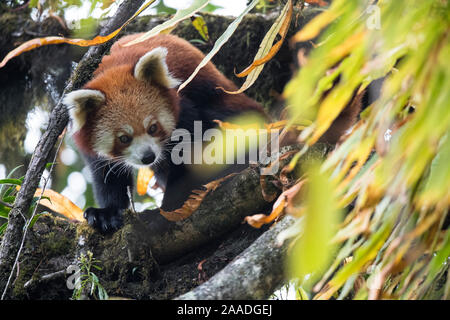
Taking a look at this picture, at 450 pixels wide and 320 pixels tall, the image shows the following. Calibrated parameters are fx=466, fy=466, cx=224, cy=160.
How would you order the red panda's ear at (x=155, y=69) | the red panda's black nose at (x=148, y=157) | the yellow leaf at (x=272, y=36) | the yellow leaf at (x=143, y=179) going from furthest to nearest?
the yellow leaf at (x=143, y=179) < the red panda's black nose at (x=148, y=157) < the red panda's ear at (x=155, y=69) < the yellow leaf at (x=272, y=36)

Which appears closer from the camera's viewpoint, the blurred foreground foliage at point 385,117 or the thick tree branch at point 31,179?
the blurred foreground foliage at point 385,117

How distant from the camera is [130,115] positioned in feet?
10.2

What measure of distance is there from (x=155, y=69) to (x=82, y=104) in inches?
20.9

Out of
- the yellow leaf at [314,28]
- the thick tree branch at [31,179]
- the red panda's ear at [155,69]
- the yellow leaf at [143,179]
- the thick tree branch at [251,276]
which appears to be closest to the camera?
the yellow leaf at [314,28]

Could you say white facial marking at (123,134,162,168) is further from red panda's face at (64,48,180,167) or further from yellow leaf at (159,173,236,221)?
yellow leaf at (159,173,236,221)

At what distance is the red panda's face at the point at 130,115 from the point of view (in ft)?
9.97

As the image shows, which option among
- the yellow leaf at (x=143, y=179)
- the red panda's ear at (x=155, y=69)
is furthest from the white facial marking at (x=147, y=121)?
the yellow leaf at (x=143, y=179)

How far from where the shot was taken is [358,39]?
97cm

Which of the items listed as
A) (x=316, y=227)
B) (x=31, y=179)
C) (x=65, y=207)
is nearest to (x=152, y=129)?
(x=65, y=207)

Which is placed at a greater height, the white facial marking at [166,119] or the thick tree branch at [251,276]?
the thick tree branch at [251,276]

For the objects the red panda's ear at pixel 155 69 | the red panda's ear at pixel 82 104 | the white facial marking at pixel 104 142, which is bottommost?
the white facial marking at pixel 104 142

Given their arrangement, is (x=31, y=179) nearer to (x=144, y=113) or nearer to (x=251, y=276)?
(x=251, y=276)

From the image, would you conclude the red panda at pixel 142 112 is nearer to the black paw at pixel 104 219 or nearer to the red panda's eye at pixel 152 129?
the red panda's eye at pixel 152 129
